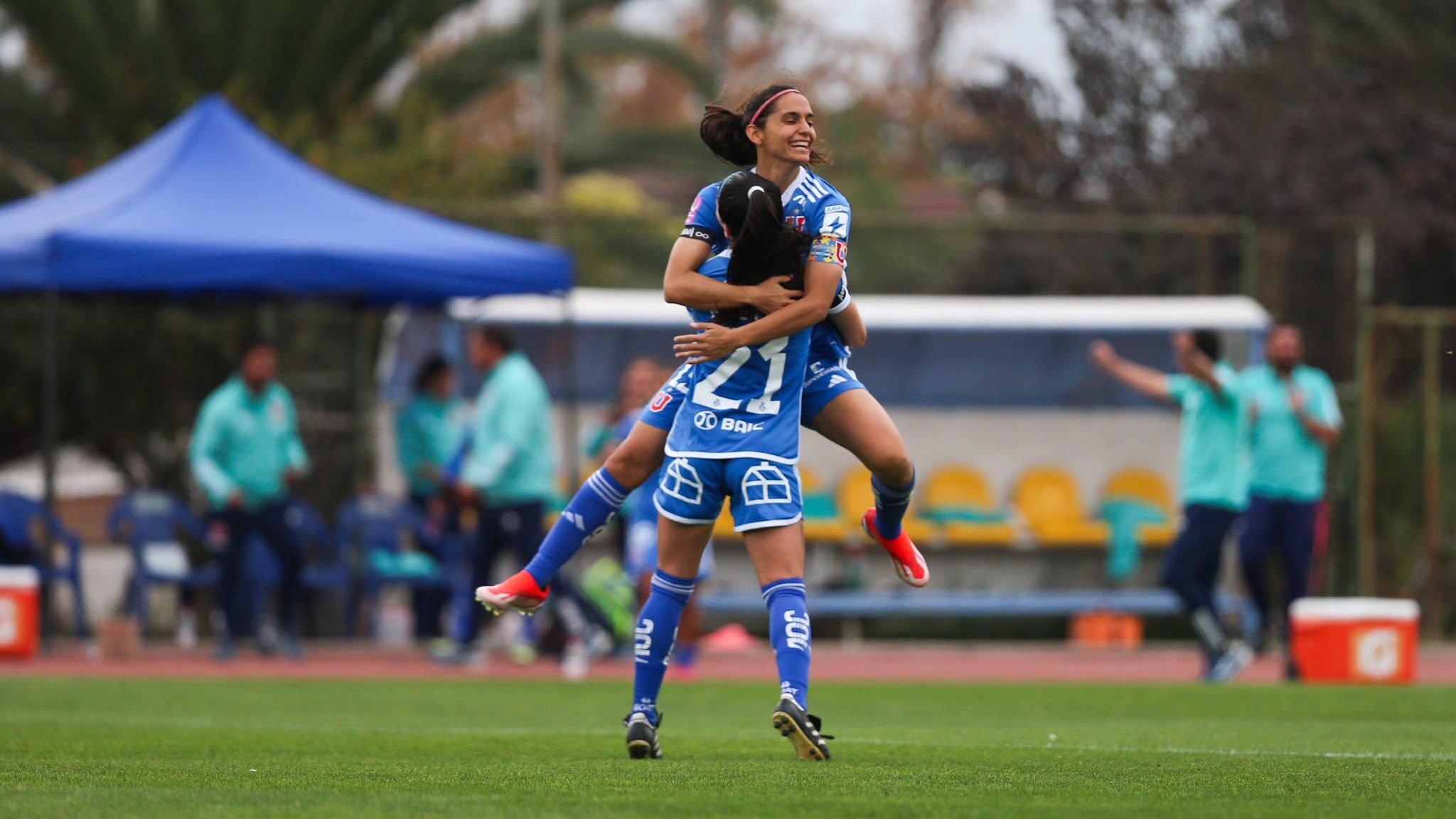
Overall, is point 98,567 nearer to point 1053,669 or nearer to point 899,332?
point 899,332

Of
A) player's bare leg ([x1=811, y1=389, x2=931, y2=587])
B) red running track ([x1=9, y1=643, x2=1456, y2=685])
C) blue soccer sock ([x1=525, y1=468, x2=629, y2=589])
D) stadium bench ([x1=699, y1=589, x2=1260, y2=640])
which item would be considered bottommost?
red running track ([x1=9, y1=643, x2=1456, y2=685])

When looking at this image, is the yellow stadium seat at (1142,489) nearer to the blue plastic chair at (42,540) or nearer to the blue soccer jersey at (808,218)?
the blue plastic chair at (42,540)

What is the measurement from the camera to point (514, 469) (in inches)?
539

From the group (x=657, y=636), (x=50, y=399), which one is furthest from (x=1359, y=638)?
(x=50, y=399)

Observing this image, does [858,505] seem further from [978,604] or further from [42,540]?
[42,540]

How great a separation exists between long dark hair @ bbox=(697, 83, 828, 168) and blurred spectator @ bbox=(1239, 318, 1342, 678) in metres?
7.16

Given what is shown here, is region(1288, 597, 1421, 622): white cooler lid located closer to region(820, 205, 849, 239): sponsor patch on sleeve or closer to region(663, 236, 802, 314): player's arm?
region(820, 205, 849, 239): sponsor patch on sleeve

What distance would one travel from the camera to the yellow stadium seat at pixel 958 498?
16859 mm

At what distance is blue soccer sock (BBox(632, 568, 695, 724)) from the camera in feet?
21.5

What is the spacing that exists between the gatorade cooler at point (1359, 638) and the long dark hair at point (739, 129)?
714cm

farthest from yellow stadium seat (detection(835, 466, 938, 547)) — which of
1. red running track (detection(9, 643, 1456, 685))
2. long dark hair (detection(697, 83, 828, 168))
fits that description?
long dark hair (detection(697, 83, 828, 168))

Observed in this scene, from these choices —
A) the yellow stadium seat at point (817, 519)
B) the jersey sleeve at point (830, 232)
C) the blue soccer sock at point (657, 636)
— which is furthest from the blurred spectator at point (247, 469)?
the jersey sleeve at point (830, 232)

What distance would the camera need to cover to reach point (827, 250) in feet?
20.7

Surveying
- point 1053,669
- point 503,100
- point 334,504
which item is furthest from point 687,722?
point 503,100
